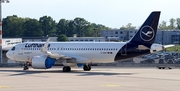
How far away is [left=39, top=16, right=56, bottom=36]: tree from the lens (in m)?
160

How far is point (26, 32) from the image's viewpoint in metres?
154

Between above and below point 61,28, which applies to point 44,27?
above

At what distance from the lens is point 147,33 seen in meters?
44.2

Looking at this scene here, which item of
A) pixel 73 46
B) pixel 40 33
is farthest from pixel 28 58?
pixel 40 33

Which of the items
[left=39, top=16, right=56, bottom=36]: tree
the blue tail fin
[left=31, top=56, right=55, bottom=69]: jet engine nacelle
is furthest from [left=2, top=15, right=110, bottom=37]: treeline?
the blue tail fin

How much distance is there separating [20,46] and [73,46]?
6.09m

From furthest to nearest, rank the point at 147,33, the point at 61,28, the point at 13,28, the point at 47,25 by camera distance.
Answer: the point at 61,28, the point at 47,25, the point at 13,28, the point at 147,33

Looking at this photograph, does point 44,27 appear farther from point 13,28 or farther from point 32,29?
point 13,28

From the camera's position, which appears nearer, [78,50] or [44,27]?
[78,50]

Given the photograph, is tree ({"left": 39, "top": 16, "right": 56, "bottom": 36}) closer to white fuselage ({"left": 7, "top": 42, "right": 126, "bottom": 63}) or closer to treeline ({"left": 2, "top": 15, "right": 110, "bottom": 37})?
treeline ({"left": 2, "top": 15, "right": 110, "bottom": 37})

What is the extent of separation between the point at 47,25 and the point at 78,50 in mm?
114275

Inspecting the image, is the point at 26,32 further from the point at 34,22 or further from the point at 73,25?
the point at 73,25

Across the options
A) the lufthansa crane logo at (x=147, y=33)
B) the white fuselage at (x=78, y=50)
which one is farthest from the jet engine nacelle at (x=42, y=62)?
the lufthansa crane logo at (x=147, y=33)

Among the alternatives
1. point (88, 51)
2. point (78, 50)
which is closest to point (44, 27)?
point (78, 50)
